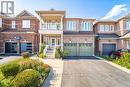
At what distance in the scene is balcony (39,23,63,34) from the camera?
28.6 metres

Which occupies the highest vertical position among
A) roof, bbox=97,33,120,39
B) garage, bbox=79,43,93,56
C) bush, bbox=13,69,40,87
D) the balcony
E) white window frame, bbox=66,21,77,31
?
white window frame, bbox=66,21,77,31

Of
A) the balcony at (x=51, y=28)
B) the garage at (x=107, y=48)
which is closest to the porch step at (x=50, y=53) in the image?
the balcony at (x=51, y=28)

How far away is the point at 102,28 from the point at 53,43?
10.7m

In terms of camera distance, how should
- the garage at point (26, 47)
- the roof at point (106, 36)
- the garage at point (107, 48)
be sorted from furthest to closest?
1. the garage at point (26, 47)
2. the garage at point (107, 48)
3. the roof at point (106, 36)

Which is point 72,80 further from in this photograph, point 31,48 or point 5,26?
point 5,26

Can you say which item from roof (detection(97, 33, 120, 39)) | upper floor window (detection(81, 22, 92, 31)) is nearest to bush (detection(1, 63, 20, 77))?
roof (detection(97, 33, 120, 39))

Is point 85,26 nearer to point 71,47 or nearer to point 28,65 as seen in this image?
point 71,47

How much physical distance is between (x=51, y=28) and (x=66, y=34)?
3.22m

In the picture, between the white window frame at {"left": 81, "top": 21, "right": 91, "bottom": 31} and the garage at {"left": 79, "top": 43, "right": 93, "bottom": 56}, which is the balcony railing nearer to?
the garage at {"left": 79, "top": 43, "right": 93, "bottom": 56}

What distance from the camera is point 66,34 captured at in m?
31.5

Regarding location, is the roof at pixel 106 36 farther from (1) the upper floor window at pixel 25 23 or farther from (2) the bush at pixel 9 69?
(2) the bush at pixel 9 69

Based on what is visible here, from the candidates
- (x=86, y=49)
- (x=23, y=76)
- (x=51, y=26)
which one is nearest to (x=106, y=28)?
(x=86, y=49)

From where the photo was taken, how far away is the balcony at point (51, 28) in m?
Result: 28.6

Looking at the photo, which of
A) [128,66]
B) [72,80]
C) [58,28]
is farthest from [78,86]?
[58,28]
